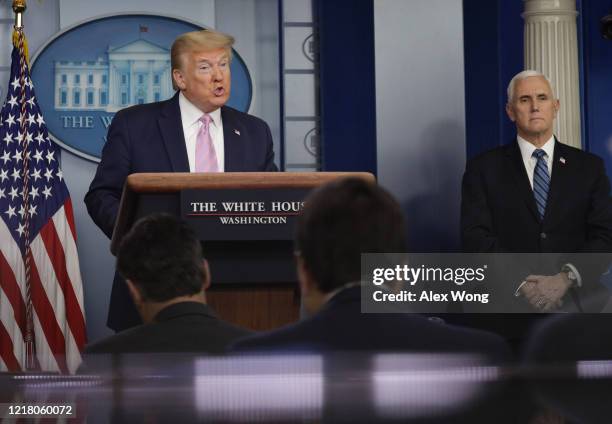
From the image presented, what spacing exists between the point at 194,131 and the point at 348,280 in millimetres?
2166

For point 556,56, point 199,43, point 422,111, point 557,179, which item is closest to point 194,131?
point 199,43

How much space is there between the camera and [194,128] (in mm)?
3414

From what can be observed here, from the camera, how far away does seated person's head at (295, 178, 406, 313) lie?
128 cm

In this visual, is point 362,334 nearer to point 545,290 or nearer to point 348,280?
point 348,280

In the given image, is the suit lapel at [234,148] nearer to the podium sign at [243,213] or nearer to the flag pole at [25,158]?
the podium sign at [243,213]

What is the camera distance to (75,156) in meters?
5.70

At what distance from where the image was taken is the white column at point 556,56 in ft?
16.9

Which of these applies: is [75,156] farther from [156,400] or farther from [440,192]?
[156,400]

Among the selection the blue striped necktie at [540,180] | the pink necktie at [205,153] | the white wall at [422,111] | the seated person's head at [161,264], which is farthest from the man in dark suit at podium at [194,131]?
the white wall at [422,111]

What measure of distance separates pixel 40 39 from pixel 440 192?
2.32 meters

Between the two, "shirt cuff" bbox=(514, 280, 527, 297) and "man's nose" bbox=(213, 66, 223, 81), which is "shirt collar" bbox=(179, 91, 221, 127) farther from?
"shirt cuff" bbox=(514, 280, 527, 297)

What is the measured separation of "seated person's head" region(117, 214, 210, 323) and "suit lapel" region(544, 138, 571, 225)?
8.13 feet

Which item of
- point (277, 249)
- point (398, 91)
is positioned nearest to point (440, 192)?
point (398, 91)

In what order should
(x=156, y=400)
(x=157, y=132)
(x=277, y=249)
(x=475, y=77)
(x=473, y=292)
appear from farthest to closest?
(x=475, y=77) → (x=473, y=292) → (x=157, y=132) → (x=277, y=249) → (x=156, y=400)
